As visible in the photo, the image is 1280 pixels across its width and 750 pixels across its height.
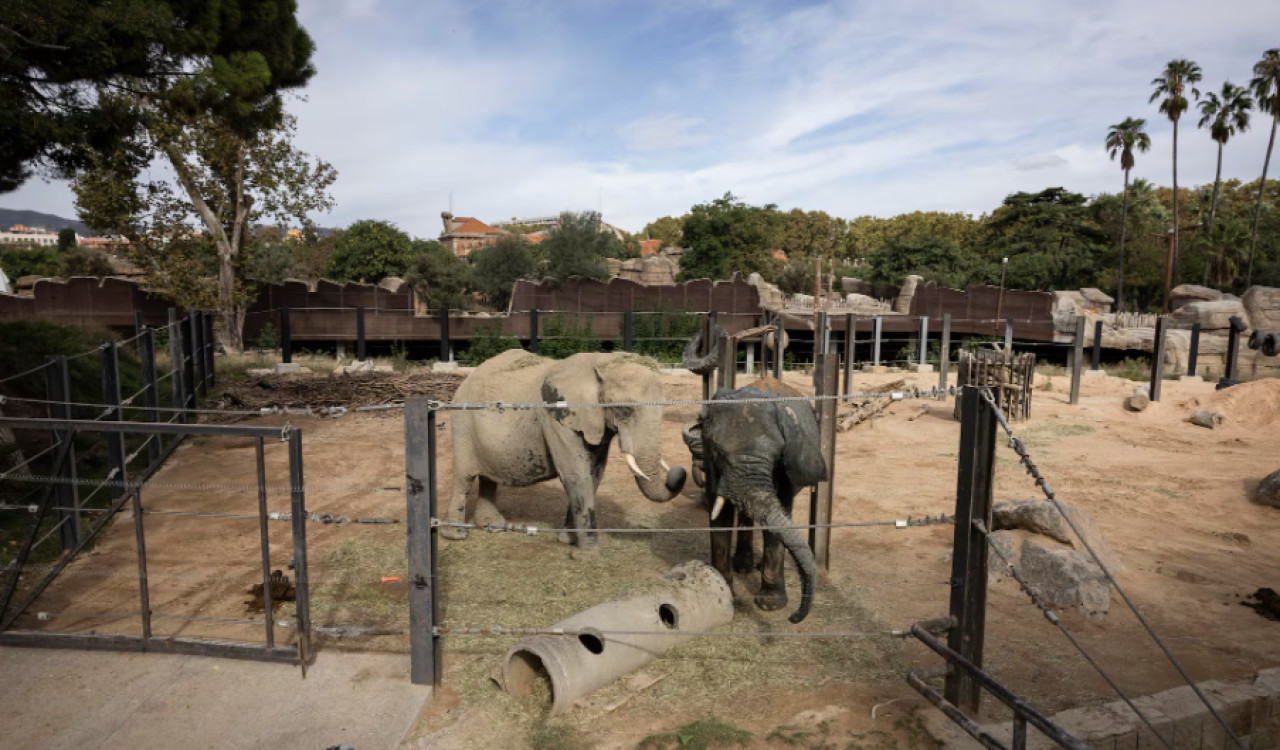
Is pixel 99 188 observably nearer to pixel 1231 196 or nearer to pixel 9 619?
pixel 9 619

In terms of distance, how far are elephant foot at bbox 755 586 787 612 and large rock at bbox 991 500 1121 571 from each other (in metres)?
2.17

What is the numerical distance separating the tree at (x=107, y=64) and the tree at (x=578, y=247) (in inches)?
1335

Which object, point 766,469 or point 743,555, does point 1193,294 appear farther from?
point 766,469

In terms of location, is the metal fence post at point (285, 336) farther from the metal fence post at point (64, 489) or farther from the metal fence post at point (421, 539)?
the metal fence post at point (421, 539)

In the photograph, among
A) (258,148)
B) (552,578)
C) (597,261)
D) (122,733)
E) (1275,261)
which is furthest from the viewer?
(597,261)

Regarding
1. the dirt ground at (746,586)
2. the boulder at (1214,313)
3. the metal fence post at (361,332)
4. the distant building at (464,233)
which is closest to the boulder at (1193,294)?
the boulder at (1214,313)

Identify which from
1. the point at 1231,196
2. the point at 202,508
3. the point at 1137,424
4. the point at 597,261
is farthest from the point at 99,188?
the point at 1231,196

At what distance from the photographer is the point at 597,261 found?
159 ft

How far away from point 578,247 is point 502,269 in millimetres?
5734

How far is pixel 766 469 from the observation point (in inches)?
214

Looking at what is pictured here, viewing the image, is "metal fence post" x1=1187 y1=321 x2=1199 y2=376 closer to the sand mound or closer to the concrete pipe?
the sand mound

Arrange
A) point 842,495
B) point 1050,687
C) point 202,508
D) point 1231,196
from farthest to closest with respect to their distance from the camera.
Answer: point 1231,196, point 842,495, point 202,508, point 1050,687

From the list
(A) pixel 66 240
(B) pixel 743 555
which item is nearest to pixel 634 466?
(B) pixel 743 555

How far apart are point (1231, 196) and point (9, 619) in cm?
6836
